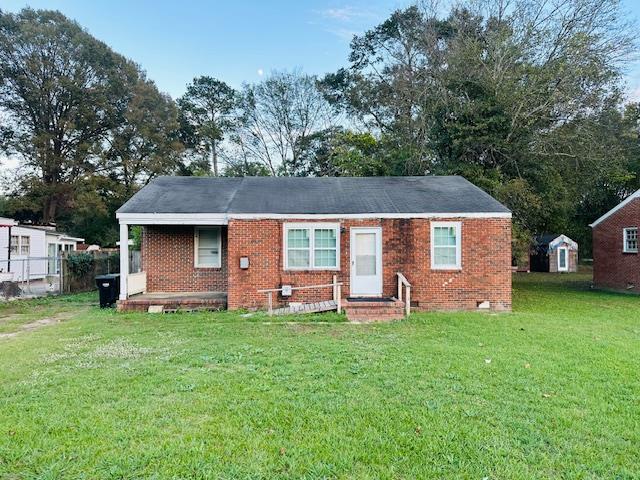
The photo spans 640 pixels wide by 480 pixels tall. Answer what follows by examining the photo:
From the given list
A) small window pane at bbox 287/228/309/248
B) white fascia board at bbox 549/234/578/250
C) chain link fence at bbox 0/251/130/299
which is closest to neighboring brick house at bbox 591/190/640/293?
white fascia board at bbox 549/234/578/250

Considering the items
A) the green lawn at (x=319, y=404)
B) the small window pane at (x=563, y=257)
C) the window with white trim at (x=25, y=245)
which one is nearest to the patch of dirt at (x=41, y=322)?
the green lawn at (x=319, y=404)

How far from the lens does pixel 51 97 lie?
3197 cm

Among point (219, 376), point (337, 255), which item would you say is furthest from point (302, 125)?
point (219, 376)

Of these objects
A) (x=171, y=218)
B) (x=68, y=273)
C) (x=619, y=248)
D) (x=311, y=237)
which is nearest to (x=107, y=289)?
(x=171, y=218)

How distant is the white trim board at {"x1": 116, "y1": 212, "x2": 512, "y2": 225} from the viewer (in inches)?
452

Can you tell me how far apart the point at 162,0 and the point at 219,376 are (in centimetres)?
1853

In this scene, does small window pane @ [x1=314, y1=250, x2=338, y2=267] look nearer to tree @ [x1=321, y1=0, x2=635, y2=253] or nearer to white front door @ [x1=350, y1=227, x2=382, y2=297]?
white front door @ [x1=350, y1=227, x2=382, y2=297]

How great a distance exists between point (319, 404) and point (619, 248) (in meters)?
19.0

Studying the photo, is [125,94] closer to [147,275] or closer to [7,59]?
[7,59]

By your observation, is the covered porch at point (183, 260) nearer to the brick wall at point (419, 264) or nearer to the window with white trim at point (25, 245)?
the brick wall at point (419, 264)

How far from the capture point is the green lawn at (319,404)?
326 cm

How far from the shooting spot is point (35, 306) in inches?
503

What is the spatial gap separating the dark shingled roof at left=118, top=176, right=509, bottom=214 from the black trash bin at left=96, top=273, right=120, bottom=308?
233cm

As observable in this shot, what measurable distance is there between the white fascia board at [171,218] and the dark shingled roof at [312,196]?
147 mm
